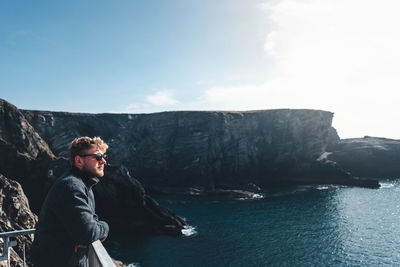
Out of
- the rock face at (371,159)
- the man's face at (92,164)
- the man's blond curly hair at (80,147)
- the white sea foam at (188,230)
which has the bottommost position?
the white sea foam at (188,230)

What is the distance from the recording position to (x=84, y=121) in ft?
368

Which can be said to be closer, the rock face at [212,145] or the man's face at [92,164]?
the man's face at [92,164]

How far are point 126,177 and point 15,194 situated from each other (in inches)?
1313

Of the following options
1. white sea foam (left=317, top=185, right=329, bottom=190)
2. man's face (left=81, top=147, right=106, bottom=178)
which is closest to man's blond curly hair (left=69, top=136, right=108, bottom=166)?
man's face (left=81, top=147, right=106, bottom=178)

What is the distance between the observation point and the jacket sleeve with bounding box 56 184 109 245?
3258 mm

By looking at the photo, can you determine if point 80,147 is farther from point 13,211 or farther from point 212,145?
point 212,145

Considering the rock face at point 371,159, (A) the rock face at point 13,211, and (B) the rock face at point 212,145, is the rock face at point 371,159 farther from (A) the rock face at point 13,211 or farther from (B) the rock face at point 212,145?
(A) the rock face at point 13,211

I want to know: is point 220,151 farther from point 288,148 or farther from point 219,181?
point 288,148

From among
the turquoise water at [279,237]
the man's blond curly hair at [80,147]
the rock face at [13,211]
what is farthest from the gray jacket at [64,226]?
the turquoise water at [279,237]

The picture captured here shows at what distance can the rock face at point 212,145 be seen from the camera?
327 ft

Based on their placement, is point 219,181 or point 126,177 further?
point 219,181

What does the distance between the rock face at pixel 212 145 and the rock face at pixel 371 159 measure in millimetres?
21301

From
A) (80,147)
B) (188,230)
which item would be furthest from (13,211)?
(188,230)

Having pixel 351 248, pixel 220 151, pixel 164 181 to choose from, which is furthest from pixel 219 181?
pixel 351 248
